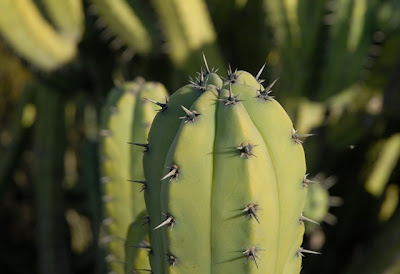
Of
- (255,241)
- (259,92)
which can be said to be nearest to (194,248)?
(255,241)

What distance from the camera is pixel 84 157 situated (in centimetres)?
272

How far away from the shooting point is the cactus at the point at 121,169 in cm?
182

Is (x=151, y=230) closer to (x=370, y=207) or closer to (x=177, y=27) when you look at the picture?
(x=177, y=27)

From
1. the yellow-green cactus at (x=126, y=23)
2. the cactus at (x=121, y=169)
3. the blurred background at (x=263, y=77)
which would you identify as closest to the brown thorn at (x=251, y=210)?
the cactus at (x=121, y=169)

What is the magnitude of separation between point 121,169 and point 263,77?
1257 millimetres

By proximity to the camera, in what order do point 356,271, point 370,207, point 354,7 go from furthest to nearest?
point 370,207 → point 356,271 → point 354,7

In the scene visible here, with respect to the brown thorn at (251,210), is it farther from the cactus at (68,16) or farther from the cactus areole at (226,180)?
the cactus at (68,16)

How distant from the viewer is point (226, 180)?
3.96 ft

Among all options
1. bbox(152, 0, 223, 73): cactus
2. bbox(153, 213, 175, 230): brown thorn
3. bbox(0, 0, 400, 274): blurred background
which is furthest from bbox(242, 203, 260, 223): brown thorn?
bbox(152, 0, 223, 73): cactus

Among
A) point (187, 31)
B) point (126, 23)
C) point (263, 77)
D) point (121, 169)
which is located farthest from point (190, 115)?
point (263, 77)

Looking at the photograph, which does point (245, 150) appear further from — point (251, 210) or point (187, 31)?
point (187, 31)

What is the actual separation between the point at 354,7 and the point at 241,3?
0.56 m

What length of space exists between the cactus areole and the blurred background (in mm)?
1148

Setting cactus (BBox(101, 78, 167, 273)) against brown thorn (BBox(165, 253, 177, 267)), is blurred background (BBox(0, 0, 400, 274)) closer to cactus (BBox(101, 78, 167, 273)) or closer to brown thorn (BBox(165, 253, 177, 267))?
cactus (BBox(101, 78, 167, 273))
